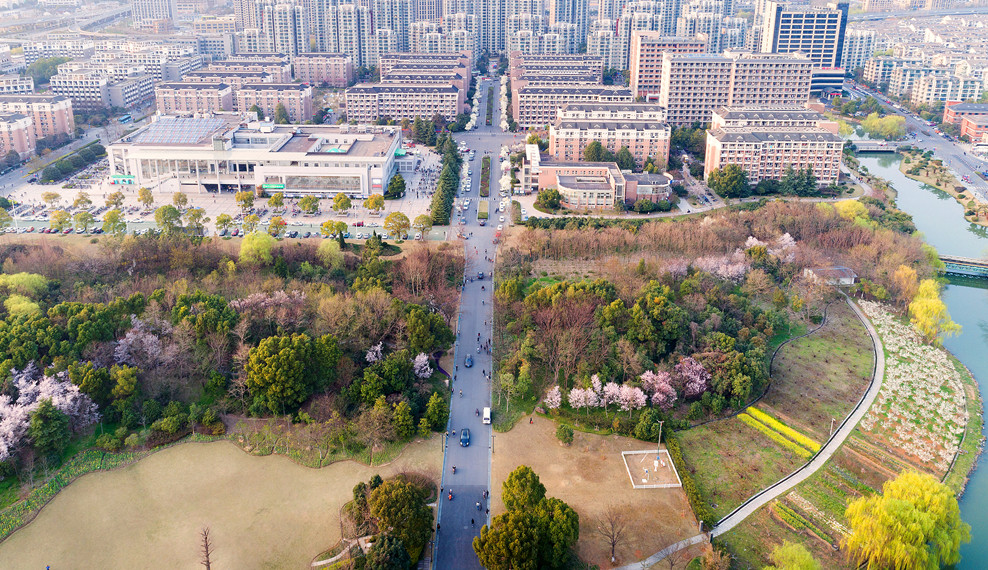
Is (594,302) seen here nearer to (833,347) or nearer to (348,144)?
(833,347)

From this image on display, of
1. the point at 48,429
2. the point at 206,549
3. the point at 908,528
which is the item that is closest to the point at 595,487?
the point at 908,528

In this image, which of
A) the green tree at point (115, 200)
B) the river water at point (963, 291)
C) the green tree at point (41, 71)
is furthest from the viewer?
the green tree at point (41, 71)

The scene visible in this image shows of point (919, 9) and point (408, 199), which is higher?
point (919, 9)

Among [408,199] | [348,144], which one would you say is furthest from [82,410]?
[348,144]

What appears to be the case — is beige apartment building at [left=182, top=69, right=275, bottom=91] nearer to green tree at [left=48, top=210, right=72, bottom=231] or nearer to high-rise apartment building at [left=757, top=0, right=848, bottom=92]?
green tree at [left=48, top=210, right=72, bottom=231]

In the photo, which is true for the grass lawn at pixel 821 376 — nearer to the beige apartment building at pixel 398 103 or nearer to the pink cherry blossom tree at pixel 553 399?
the pink cherry blossom tree at pixel 553 399

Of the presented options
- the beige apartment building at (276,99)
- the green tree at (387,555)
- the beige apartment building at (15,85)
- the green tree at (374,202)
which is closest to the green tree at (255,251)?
the green tree at (374,202)

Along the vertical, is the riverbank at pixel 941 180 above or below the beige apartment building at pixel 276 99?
below

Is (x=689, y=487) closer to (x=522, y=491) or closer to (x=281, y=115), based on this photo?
(x=522, y=491)
